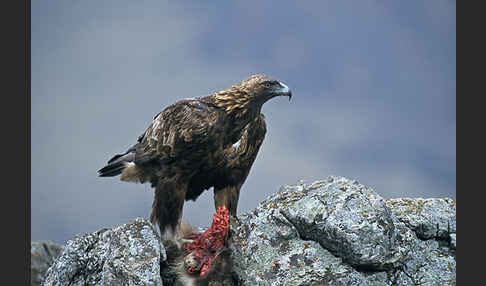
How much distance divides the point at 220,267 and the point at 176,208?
1.51m

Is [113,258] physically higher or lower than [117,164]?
lower

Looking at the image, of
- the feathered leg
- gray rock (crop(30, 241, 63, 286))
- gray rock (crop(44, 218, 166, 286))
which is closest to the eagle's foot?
gray rock (crop(44, 218, 166, 286))

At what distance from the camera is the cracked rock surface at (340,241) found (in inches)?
234

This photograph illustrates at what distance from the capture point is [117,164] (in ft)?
28.8

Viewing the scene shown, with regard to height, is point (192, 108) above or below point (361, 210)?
above

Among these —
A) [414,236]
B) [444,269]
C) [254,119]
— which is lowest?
[444,269]

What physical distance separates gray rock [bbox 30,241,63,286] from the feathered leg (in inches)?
192

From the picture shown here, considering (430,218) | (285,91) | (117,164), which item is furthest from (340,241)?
(117,164)

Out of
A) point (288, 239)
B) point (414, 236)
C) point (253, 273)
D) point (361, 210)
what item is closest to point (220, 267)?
point (253, 273)

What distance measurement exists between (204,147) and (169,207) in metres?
0.99

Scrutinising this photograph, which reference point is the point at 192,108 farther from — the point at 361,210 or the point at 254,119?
the point at 361,210

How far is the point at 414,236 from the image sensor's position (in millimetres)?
6797

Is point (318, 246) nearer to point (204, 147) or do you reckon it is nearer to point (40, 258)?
point (204, 147)

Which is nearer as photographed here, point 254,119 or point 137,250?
point 137,250
